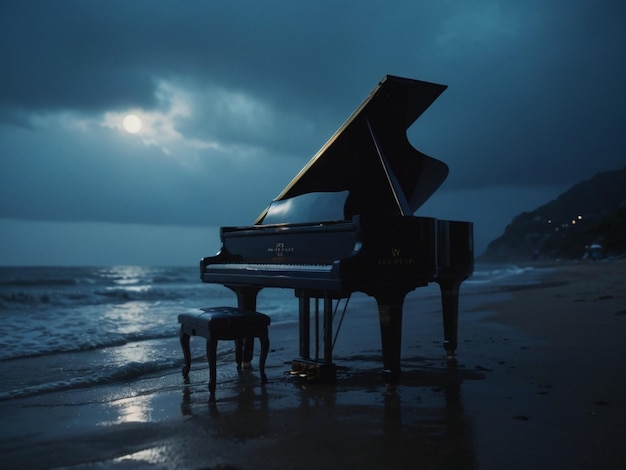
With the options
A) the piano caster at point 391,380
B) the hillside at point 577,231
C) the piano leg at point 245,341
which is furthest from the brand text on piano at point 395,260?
the hillside at point 577,231

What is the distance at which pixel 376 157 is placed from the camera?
169 inches

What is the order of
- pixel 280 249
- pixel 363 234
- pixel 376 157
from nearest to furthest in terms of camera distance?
Result: pixel 363 234
pixel 280 249
pixel 376 157

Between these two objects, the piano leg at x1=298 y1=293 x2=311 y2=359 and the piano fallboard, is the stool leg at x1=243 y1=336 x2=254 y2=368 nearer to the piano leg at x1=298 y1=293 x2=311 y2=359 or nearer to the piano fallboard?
the piano leg at x1=298 y1=293 x2=311 y2=359

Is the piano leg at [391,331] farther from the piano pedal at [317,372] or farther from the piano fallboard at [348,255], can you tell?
the piano pedal at [317,372]

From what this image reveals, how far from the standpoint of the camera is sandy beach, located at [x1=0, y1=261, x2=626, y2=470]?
2.46 m

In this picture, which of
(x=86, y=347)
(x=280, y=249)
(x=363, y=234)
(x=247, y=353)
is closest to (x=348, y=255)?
(x=363, y=234)

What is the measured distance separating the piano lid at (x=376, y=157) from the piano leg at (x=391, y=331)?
703mm

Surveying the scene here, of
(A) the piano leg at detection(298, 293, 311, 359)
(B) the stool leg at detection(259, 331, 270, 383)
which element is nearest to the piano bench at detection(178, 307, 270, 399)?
(B) the stool leg at detection(259, 331, 270, 383)

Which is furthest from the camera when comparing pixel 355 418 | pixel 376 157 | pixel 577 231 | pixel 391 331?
pixel 577 231

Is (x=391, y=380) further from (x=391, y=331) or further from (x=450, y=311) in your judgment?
(x=450, y=311)

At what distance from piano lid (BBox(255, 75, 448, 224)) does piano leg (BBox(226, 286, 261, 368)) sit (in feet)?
1.95

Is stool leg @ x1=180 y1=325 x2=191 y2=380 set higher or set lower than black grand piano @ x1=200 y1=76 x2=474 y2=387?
lower

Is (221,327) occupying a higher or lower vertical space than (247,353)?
higher

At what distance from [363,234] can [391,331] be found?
69cm
